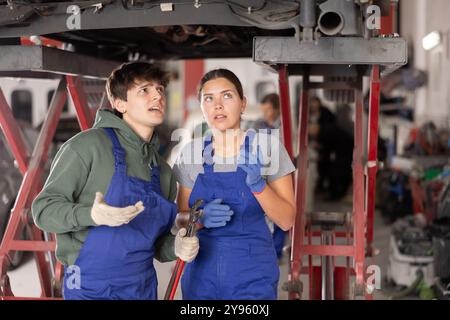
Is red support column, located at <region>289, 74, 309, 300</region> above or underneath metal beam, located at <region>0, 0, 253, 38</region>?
underneath

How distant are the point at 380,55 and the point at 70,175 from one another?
1.14 m

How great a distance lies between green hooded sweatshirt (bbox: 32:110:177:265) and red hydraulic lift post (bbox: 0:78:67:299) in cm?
91

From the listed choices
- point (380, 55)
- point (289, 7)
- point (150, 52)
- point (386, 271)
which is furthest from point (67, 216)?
point (386, 271)

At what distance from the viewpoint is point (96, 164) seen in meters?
1.99

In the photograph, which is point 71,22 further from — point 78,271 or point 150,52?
point 150,52

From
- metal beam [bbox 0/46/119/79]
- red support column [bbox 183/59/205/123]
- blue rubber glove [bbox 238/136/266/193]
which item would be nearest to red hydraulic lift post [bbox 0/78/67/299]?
metal beam [bbox 0/46/119/79]

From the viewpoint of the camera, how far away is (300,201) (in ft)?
9.95

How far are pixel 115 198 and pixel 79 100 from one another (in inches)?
48.5

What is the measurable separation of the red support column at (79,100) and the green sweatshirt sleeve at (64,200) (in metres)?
1.09

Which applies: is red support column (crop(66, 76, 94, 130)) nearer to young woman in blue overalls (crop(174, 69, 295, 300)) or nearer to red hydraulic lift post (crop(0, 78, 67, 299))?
red hydraulic lift post (crop(0, 78, 67, 299))

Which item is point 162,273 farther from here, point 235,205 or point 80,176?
point 80,176

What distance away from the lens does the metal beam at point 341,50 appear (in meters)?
2.14


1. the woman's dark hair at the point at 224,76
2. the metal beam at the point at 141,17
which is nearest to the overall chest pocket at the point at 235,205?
the woman's dark hair at the point at 224,76

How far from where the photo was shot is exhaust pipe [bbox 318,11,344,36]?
2.02 meters
